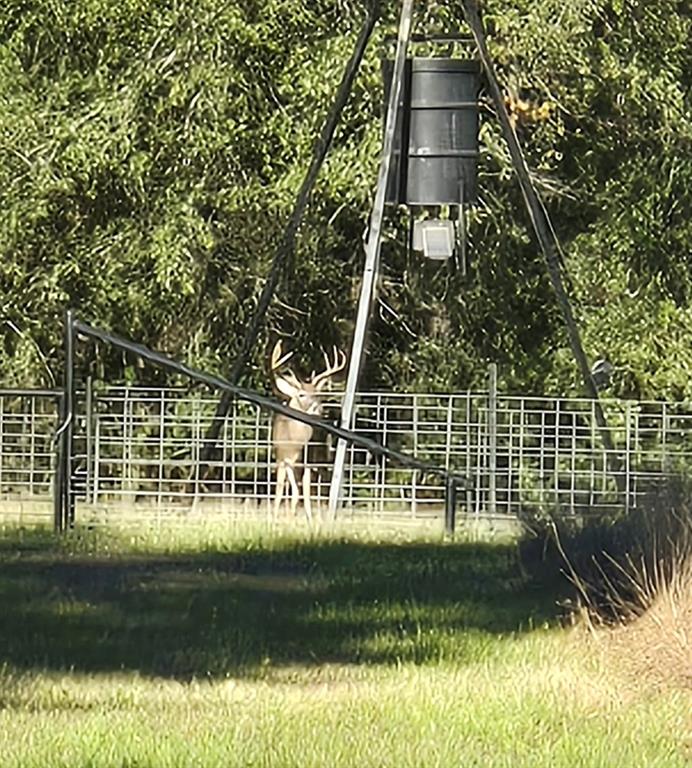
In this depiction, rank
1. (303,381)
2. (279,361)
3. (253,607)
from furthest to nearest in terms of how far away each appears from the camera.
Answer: (279,361)
(303,381)
(253,607)

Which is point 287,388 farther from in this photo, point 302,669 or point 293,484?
point 302,669

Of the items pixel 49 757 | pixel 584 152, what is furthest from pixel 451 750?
pixel 584 152

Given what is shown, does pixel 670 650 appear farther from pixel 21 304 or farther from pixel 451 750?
pixel 21 304

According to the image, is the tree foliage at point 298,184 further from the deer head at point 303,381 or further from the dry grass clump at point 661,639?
the dry grass clump at point 661,639

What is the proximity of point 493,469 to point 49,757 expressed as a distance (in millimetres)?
15042

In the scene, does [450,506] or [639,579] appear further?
[450,506]

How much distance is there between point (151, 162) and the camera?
962 inches

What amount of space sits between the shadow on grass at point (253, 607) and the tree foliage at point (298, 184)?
8.34 metres

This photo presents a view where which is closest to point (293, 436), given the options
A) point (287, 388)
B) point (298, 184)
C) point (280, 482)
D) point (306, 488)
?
point (287, 388)

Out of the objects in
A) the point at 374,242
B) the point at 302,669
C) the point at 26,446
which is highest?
the point at 374,242

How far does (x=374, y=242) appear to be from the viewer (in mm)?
20453

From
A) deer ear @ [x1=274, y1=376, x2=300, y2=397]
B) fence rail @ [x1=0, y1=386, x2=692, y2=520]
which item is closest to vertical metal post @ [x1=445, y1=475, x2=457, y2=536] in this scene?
fence rail @ [x1=0, y1=386, x2=692, y2=520]

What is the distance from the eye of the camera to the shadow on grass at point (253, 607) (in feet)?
37.6

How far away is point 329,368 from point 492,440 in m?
3.18
